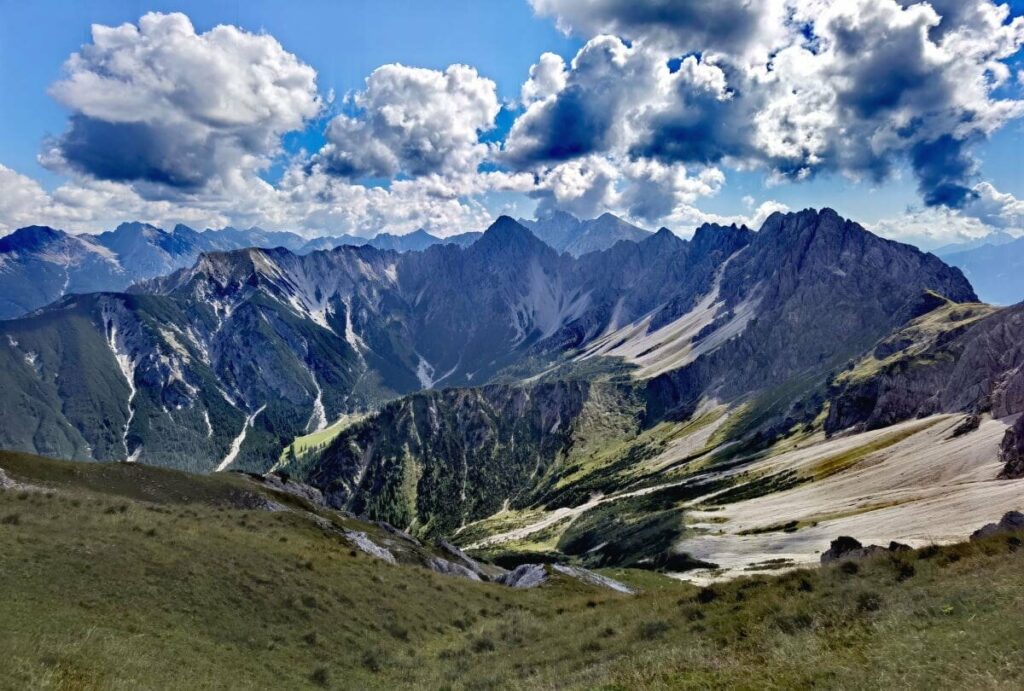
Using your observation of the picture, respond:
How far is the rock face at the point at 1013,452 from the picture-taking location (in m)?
101

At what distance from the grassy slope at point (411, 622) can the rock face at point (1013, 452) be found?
102356 mm

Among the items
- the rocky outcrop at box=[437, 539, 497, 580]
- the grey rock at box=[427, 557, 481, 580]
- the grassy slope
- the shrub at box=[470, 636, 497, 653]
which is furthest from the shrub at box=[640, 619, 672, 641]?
the rocky outcrop at box=[437, 539, 497, 580]

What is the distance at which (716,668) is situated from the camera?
18.6 meters

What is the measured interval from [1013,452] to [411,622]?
120 metres

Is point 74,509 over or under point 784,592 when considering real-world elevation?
over

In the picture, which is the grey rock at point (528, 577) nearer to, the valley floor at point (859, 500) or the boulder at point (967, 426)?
the valley floor at point (859, 500)

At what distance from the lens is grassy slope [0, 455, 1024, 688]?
17.6 metres

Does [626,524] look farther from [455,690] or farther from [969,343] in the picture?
[455,690]

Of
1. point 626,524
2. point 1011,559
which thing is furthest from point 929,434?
point 1011,559

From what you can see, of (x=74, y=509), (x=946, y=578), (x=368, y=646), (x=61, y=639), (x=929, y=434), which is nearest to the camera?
(x=61, y=639)

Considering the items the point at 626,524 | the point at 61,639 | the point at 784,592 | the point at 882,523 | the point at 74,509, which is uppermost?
the point at 74,509

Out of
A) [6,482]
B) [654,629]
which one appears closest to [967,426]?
[654,629]

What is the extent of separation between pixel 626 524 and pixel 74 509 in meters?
157

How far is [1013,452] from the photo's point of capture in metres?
106
